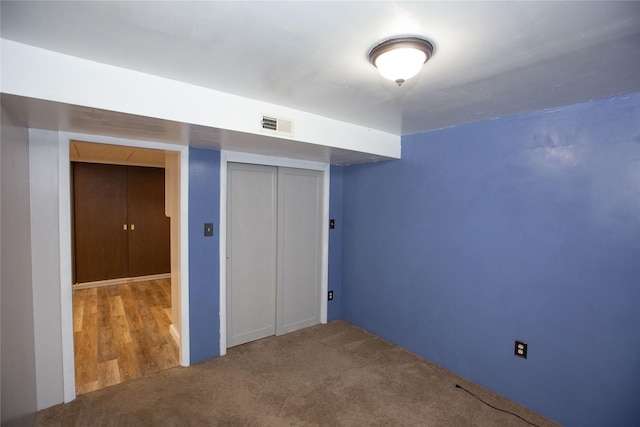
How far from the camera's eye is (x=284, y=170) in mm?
3535

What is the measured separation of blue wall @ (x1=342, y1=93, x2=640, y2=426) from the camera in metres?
1.94

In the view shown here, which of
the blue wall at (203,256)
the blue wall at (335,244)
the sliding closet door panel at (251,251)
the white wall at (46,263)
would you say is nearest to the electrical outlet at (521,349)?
the blue wall at (335,244)

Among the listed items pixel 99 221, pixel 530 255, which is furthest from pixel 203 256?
pixel 99 221

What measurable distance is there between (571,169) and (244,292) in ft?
9.96

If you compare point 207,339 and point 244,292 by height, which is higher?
point 244,292

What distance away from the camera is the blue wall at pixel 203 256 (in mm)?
2865

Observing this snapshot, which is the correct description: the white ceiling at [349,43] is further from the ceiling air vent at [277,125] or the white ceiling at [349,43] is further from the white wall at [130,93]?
the ceiling air vent at [277,125]

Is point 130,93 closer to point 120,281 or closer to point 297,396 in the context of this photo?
point 297,396

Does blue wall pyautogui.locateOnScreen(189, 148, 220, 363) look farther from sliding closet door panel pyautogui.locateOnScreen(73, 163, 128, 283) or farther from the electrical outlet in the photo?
sliding closet door panel pyautogui.locateOnScreen(73, 163, 128, 283)

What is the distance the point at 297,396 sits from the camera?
2477mm

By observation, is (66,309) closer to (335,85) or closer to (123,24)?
(123,24)

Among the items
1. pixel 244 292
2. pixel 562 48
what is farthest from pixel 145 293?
pixel 562 48

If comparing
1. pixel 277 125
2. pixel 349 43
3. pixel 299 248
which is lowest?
pixel 299 248

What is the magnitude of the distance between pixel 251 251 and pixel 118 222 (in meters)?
3.48
